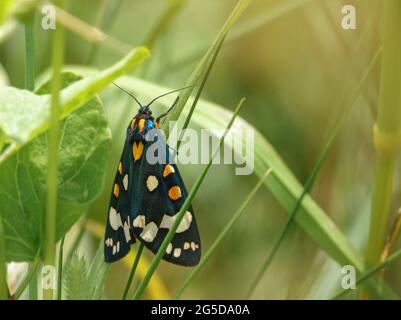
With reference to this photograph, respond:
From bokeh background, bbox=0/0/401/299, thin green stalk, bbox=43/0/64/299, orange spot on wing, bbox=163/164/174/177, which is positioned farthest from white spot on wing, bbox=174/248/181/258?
bokeh background, bbox=0/0/401/299

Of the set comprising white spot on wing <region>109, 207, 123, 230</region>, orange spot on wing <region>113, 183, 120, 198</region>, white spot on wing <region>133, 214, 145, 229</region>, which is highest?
orange spot on wing <region>113, 183, 120, 198</region>

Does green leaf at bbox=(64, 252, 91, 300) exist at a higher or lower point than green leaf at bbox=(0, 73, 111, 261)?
lower

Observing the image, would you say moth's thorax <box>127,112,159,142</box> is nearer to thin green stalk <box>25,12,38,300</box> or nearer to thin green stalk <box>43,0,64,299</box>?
thin green stalk <box>25,12,38,300</box>

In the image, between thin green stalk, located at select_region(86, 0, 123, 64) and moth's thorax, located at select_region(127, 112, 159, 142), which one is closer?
moth's thorax, located at select_region(127, 112, 159, 142)

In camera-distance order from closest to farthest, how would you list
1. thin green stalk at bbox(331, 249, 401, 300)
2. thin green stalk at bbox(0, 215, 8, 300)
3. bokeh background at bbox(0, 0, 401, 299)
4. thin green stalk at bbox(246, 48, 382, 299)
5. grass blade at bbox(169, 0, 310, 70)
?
1. thin green stalk at bbox(0, 215, 8, 300)
2. thin green stalk at bbox(331, 249, 401, 300)
3. thin green stalk at bbox(246, 48, 382, 299)
4. grass blade at bbox(169, 0, 310, 70)
5. bokeh background at bbox(0, 0, 401, 299)

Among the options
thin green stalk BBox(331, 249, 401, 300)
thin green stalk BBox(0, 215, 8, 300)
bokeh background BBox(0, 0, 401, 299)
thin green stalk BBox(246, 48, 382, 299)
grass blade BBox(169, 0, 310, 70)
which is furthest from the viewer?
bokeh background BBox(0, 0, 401, 299)

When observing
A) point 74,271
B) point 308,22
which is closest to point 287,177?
point 74,271

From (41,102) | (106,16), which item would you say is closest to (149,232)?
(41,102)
